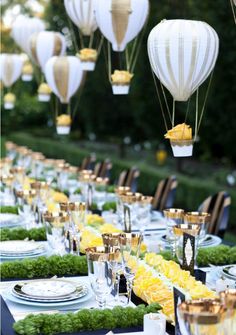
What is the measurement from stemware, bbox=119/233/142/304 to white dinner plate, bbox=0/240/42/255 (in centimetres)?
87

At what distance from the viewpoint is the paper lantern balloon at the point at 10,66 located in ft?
26.5

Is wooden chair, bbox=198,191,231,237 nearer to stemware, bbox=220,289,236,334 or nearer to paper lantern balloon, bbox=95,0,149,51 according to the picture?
paper lantern balloon, bbox=95,0,149,51

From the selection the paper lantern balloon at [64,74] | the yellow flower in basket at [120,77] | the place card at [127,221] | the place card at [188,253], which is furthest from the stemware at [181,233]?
the paper lantern balloon at [64,74]

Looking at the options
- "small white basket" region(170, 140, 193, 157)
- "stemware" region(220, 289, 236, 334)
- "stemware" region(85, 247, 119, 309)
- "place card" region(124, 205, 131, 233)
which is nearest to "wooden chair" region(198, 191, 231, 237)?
"place card" region(124, 205, 131, 233)

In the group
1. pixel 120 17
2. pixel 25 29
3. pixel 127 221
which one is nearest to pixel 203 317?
pixel 127 221

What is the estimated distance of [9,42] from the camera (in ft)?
51.7

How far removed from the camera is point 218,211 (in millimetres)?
4801

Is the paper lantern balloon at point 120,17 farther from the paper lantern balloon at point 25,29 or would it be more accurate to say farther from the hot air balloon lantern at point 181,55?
the paper lantern balloon at point 25,29

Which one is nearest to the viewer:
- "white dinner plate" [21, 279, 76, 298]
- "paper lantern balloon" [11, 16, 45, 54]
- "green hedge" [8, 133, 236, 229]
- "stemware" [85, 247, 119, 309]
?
"stemware" [85, 247, 119, 309]

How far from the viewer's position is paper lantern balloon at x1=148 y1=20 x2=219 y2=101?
3.04 metres

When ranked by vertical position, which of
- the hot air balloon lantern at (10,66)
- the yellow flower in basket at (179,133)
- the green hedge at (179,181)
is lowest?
the green hedge at (179,181)

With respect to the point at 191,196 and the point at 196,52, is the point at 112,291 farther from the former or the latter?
the point at 191,196

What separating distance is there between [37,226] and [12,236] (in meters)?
0.39

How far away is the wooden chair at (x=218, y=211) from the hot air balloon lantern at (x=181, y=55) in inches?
61.2
